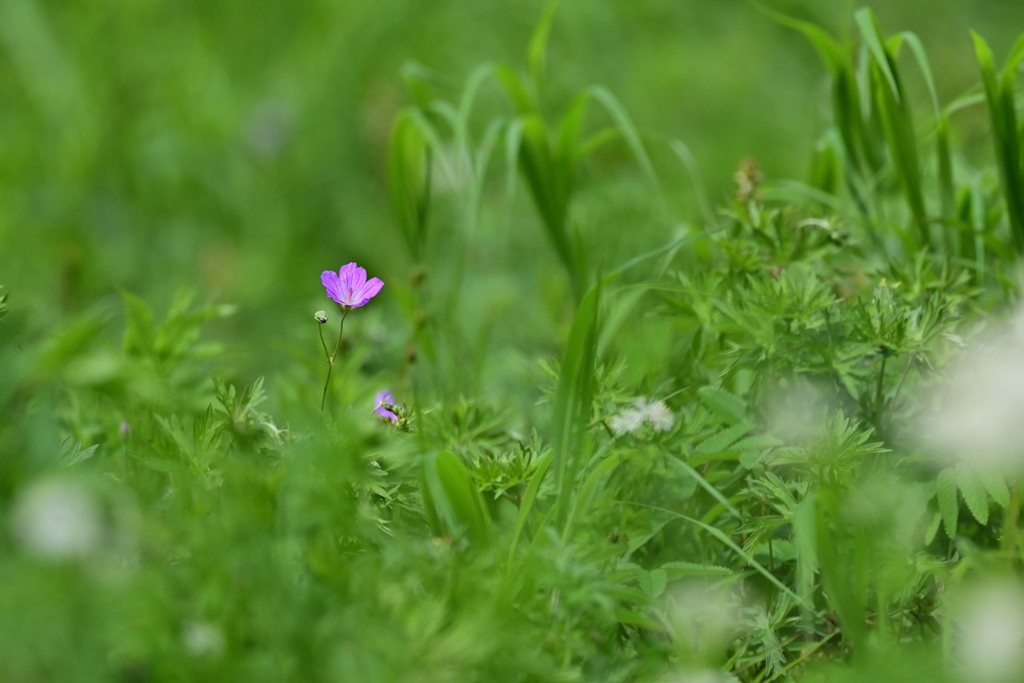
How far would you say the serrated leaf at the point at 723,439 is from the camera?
45.1 inches

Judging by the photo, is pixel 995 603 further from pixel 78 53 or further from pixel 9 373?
pixel 78 53

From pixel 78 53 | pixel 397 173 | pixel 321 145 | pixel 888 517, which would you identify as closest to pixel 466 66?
pixel 321 145

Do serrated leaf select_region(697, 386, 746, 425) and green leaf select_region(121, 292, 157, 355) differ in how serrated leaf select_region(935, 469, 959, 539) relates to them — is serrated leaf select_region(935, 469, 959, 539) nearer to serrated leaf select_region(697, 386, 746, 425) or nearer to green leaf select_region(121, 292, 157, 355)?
serrated leaf select_region(697, 386, 746, 425)

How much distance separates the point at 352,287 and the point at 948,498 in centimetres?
78

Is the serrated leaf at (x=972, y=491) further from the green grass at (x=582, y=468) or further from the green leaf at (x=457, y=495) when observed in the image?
the green leaf at (x=457, y=495)

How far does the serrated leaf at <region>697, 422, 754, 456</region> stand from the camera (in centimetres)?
114

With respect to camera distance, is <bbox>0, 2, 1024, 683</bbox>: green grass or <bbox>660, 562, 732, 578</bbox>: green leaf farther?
<bbox>660, 562, 732, 578</bbox>: green leaf

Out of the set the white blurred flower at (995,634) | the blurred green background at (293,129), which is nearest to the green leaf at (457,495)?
the white blurred flower at (995,634)

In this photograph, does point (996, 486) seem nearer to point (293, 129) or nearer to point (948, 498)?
point (948, 498)

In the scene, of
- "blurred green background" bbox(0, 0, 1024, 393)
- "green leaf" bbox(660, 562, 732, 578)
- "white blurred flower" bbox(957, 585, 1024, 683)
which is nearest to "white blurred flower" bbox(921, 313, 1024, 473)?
"white blurred flower" bbox(957, 585, 1024, 683)

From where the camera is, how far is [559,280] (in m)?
2.33

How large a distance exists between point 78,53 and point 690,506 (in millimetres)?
3141

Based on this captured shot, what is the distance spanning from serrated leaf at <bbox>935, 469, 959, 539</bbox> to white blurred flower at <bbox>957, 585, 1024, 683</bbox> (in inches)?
6.8

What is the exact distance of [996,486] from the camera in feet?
3.32
